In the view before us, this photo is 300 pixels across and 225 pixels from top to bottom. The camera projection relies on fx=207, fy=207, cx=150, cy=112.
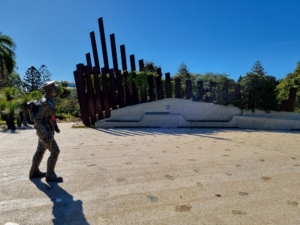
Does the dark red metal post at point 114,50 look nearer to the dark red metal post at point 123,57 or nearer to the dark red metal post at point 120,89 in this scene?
the dark red metal post at point 123,57

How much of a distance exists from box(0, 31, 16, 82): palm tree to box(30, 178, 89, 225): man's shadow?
19.9 meters

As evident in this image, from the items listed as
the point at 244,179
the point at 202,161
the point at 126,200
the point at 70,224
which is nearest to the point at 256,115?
the point at 202,161

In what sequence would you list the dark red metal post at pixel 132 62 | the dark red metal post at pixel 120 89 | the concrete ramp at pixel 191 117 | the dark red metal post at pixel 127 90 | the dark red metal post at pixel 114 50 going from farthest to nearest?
the dark red metal post at pixel 132 62 < the dark red metal post at pixel 114 50 < the dark red metal post at pixel 127 90 < the dark red metal post at pixel 120 89 < the concrete ramp at pixel 191 117

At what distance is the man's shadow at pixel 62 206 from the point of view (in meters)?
2.08

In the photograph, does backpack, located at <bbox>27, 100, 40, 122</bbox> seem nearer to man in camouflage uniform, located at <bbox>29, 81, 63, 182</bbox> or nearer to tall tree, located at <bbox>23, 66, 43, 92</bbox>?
man in camouflage uniform, located at <bbox>29, 81, 63, 182</bbox>

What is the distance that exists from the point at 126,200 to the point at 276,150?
4596 millimetres

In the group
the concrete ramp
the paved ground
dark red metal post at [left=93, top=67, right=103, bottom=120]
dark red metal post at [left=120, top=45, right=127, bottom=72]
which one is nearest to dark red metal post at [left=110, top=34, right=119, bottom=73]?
dark red metal post at [left=120, top=45, right=127, bottom=72]

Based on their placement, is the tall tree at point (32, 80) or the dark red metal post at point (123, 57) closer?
the dark red metal post at point (123, 57)

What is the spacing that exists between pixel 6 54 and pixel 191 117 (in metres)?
17.4

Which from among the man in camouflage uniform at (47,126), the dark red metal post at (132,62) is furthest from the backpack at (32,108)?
the dark red metal post at (132,62)

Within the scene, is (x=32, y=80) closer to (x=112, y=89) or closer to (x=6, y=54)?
(x=6, y=54)

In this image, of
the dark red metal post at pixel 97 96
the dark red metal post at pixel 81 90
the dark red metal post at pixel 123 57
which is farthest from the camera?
the dark red metal post at pixel 123 57

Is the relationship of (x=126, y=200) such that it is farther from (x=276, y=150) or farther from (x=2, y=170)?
(x=276, y=150)

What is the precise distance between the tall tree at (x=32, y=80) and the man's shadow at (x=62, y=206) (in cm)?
4236
